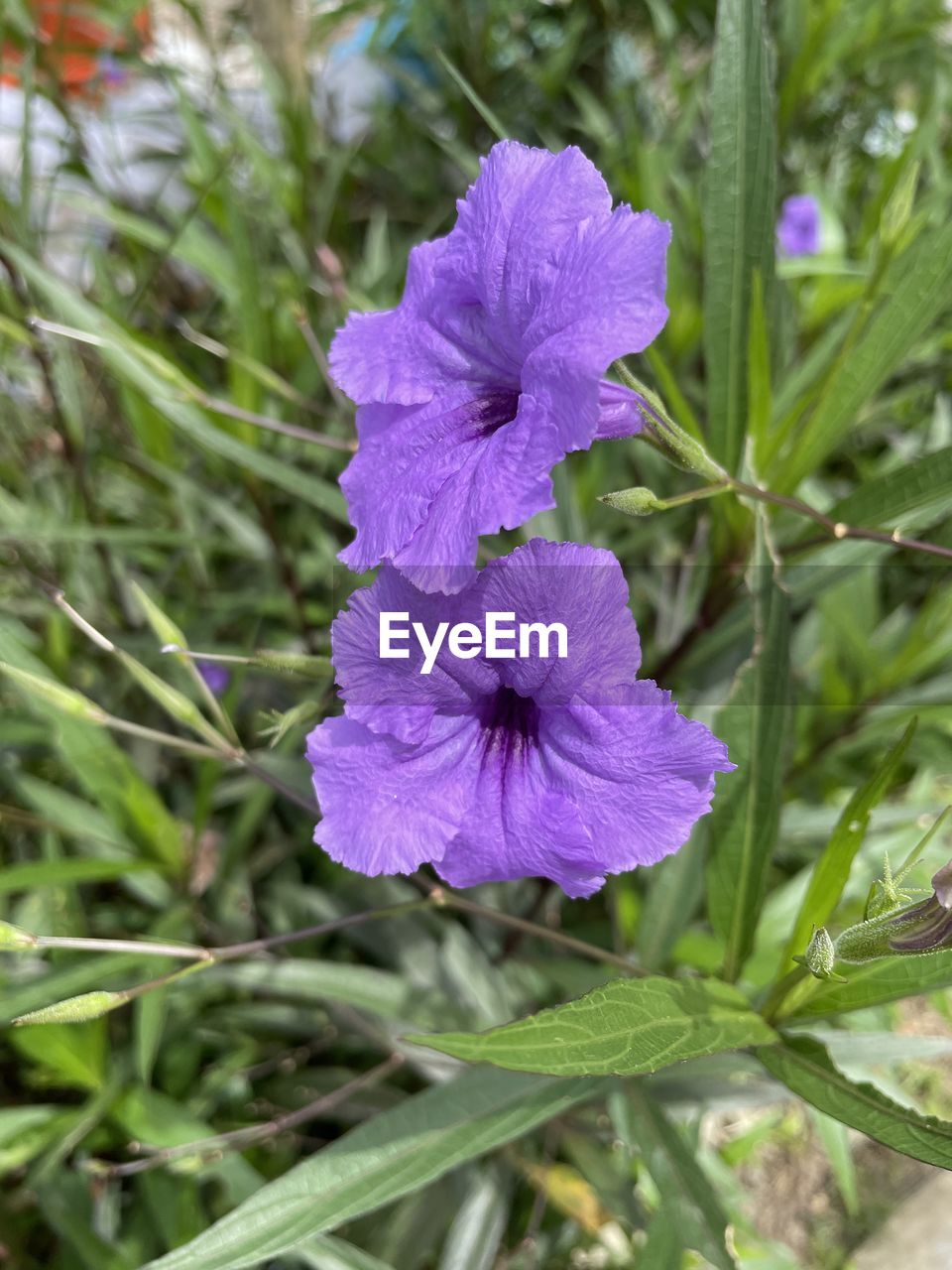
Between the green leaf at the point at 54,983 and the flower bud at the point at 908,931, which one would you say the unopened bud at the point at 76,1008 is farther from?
the flower bud at the point at 908,931

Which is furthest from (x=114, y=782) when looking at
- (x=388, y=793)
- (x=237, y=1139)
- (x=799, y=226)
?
(x=799, y=226)

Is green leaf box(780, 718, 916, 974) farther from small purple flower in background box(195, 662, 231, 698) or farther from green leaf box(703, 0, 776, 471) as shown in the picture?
small purple flower in background box(195, 662, 231, 698)

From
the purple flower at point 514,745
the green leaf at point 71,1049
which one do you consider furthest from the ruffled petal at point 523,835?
the green leaf at point 71,1049

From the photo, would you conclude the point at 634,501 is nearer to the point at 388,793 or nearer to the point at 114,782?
the point at 388,793

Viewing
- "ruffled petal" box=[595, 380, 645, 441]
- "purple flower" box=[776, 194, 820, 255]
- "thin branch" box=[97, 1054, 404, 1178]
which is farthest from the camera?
"purple flower" box=[776, 194, 820, 255]

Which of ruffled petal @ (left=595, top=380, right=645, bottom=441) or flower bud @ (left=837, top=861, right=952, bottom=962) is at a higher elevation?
ruffled petal @ (left=595, top=380, right=645, bottom=441)

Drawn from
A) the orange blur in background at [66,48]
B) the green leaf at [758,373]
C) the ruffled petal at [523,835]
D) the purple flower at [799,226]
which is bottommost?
the ruffled petal at [523,835]

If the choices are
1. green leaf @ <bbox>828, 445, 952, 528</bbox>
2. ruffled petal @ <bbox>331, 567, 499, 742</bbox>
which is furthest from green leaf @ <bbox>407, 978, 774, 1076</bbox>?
green leaf @ <bbox>828, 445, 952, 528</bbox>
